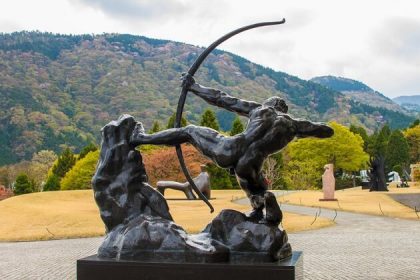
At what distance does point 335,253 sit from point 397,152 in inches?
1923

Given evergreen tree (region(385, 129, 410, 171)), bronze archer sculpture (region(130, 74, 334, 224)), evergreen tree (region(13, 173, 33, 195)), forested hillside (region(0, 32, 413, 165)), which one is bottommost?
evergreen tree (region(13, 173, 33, 195))

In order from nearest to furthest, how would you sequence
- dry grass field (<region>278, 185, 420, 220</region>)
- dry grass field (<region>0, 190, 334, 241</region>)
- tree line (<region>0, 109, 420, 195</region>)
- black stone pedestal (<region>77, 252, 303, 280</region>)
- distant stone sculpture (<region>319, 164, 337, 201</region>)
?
1. black stone pedestal (<region>77, 252, 303, 280</region>)
2. dry grass field (<region>0, 190, 334, 241</region>)
3. dry grass field (<region>278, 185, 420, 220</region>)
4. distant stone sculpture (<region>319, 164, 337, 201</region>)
5. tree line (<region>0, 109, 420, 195</region>)

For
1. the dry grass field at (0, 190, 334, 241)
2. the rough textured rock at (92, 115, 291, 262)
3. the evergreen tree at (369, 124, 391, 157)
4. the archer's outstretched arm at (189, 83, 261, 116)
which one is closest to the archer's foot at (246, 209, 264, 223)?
the rough textured rock at (92, 115, 291, 262)

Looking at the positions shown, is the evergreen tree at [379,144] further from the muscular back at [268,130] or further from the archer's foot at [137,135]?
the archer's foot at [137,135]

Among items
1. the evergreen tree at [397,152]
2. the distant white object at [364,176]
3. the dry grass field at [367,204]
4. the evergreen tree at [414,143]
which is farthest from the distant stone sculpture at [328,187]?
the evergreen tree at [414,143]

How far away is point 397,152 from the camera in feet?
→ 189

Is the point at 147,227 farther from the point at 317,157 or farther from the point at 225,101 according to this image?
the point at 317,157

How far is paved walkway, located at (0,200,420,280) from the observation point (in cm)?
981

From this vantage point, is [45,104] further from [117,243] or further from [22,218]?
[117,243]

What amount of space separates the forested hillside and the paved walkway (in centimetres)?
5816

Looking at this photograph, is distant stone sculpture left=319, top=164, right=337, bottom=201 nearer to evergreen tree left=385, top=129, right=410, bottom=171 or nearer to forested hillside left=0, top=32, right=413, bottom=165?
evergreen tree left=385, top=129, right=410, bottom=171

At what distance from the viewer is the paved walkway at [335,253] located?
386 inches

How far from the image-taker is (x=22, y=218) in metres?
22.5

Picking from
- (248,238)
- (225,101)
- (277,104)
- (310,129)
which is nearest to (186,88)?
(225,101)
